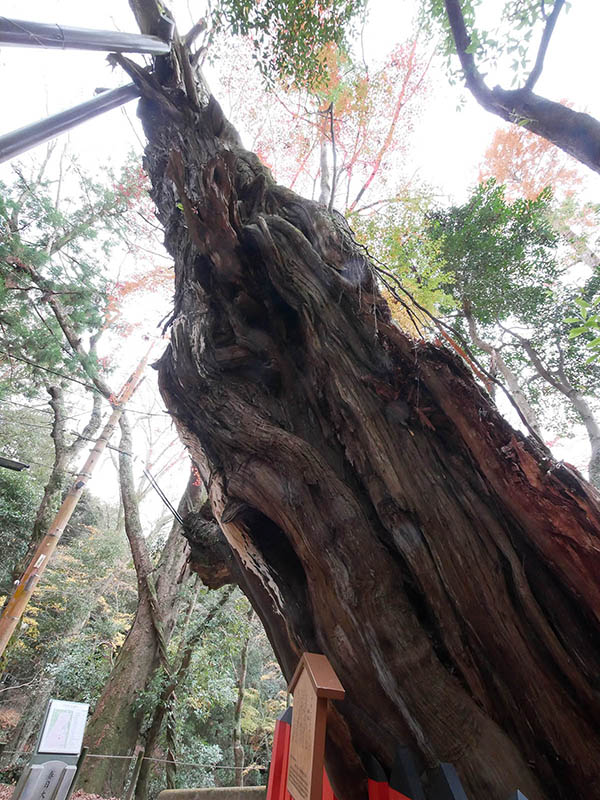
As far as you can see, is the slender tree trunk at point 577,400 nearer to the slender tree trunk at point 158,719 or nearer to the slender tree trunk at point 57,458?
the slender tree trunk at point 158,719

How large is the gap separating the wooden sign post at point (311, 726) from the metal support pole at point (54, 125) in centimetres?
350

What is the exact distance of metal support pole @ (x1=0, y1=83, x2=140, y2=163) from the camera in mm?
2576

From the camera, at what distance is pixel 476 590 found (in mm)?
1799

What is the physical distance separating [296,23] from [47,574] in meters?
13.5

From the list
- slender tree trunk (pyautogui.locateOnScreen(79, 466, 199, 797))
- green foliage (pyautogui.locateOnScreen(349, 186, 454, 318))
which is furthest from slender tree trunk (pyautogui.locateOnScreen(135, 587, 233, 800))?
green foliage (pyautogui.locateOnScreen(349, 186, 454, 318))

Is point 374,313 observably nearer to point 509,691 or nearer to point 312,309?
point 312,309

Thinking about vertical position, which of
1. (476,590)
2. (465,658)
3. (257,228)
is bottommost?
(465,658)

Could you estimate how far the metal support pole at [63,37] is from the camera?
2.46m

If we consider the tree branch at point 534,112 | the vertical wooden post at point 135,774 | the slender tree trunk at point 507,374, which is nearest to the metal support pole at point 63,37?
the tree branch at point 534,112

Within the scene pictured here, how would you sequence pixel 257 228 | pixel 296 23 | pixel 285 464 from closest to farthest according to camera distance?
pixel 285 464 < pixel 257 228 < pixel 296 23

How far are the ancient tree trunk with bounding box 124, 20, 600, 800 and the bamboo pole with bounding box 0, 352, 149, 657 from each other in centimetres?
538

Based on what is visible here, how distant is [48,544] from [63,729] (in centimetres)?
330

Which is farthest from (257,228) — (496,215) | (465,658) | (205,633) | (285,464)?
(205,633)

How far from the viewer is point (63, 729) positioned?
3986 mm
